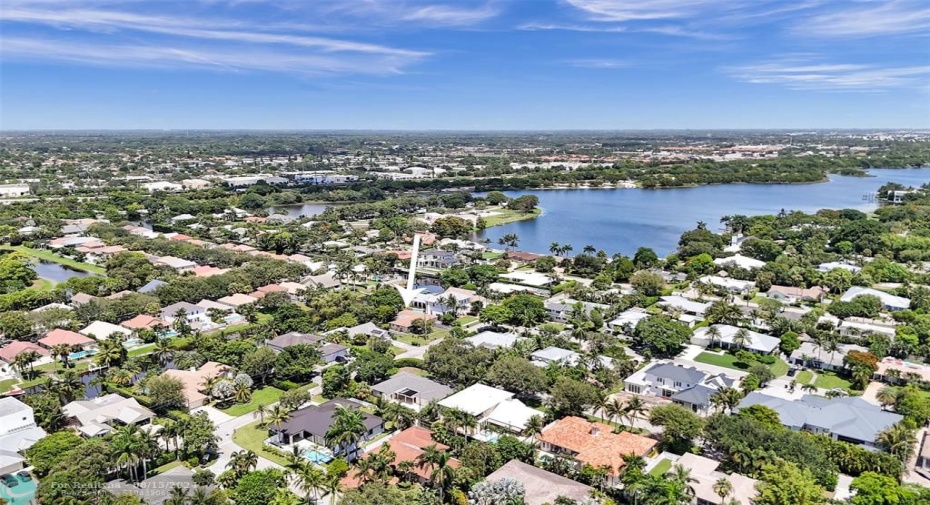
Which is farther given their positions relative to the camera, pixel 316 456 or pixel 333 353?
pixel 333 353

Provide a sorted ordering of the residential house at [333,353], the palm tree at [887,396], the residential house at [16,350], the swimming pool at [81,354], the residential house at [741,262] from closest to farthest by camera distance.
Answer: the palm tree at [887,396] → the residential house at [16,350] → the residential house at [333,353] → the swimming pool at [81,354] → the residential house at [741,262]

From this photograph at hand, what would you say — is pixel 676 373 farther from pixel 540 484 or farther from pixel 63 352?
pixel 63 352

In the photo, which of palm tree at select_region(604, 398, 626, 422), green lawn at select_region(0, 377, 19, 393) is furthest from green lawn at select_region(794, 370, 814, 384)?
green lawn at select_region(0, 377, 19, 393)

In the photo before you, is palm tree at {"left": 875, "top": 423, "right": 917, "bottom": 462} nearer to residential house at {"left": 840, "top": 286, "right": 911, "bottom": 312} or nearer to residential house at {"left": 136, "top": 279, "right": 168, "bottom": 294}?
residential house at {"left": 840, "top": 286, "right": 911, "bottom": 312}

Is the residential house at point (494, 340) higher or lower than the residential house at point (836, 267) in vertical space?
lower

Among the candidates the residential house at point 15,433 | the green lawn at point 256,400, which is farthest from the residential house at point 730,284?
the residential house at point 15,433

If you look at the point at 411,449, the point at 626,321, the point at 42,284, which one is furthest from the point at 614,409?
the point at 42,284

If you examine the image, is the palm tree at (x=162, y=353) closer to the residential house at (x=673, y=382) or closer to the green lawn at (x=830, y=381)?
Result: the residential house at (x=673, y=382)
